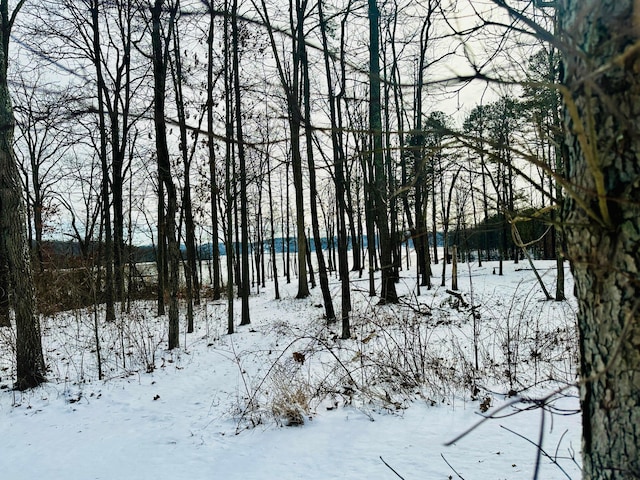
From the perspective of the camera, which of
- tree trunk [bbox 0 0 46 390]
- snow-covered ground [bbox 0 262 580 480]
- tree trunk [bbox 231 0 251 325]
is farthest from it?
tree trunk [bbox 231 0 251 325]

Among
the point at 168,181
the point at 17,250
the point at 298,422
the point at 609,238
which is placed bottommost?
the point at 298,422

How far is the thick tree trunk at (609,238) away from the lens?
0.79 m

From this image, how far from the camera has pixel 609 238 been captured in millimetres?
834

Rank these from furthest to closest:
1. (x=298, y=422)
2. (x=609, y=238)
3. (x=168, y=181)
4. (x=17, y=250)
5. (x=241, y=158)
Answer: (x=241, y=158) < (x=168, y=181) < (x=17, y=250) < (x=298, y=422) < (x=609, y=238)

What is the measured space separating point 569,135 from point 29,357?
652 cm

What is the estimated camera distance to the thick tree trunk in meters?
0.79

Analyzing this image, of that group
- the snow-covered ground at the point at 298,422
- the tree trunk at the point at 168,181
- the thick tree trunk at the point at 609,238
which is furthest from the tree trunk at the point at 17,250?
the thick tree trunk at the point at 609,238

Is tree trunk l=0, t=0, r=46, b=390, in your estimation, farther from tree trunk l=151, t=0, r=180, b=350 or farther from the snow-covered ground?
tree trunk l=151, t=0, r=180, b=350

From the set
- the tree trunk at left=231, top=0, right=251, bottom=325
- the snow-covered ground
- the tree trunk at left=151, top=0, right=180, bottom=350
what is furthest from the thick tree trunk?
the tree trunk at left=231, top=0, right=251, bottom=325

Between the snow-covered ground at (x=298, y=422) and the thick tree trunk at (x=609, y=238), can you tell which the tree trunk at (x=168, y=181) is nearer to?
the snow-covered ground at (x=298, y=422)

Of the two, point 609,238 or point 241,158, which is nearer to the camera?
point 609,238

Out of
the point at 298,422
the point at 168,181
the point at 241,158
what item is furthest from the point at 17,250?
the point at 241,158

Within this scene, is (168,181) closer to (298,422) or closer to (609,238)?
(298,422)

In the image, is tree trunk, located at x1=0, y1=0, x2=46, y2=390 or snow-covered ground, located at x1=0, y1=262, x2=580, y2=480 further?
tree trunk, located at x1=0, y1=0, x2=46, y2=390
